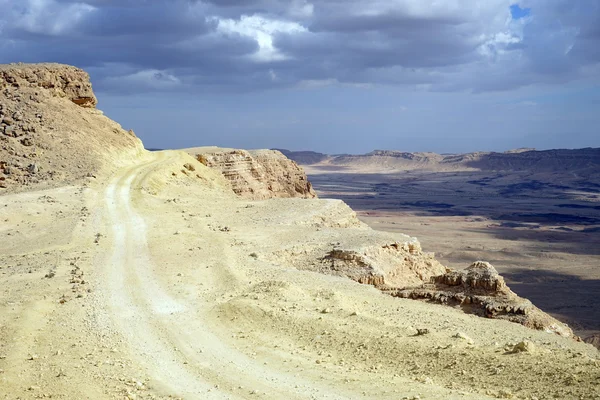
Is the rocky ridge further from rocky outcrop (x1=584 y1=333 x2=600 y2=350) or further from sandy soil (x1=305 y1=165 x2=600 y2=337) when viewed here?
sandy soil (x1=305 y1=165 x2=600 y2=337)

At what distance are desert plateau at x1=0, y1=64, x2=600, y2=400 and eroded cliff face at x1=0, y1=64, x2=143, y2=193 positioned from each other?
111 millimetres

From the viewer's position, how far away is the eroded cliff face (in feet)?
101

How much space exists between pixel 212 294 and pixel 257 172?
28.0m

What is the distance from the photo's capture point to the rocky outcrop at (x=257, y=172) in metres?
41.2

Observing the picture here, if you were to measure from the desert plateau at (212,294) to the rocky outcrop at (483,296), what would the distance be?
6 cm

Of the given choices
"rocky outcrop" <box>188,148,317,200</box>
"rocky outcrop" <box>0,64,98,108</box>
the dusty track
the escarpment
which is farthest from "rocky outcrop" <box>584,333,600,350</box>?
"rocky outcrop" <box>0,64,98,108</box>

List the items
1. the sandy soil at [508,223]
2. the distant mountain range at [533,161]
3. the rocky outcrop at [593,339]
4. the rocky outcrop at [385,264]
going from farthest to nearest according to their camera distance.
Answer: the distant mountain range at [533,161], the sandy soil at [508,223], the rocky outcrop at [593,339], the rocky outcrop at [385,264]

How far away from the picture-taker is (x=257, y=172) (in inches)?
1700

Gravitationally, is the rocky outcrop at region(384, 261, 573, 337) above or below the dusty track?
below

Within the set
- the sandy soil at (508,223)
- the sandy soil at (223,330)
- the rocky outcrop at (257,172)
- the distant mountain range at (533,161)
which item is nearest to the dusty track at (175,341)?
the sandy soil at (223,330)

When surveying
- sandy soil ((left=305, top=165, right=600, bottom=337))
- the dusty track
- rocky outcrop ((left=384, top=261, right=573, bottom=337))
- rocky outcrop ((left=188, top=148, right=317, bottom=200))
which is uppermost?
rocky outcrop ((left=188, top=148, right=317, bottom=200))

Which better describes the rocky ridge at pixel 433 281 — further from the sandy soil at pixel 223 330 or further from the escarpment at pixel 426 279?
the sandy soil at pixel 223 330

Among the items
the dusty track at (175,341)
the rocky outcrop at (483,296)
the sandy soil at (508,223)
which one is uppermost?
the dusty track at (175,341)

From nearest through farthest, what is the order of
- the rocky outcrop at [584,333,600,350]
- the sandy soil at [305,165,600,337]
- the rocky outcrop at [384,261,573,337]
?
1. the rocky outcrop at [384,261,573,337]
2. the rocky outcrop at [584,333,600,350]
3. the sandy soil at [305,165,600,337]
